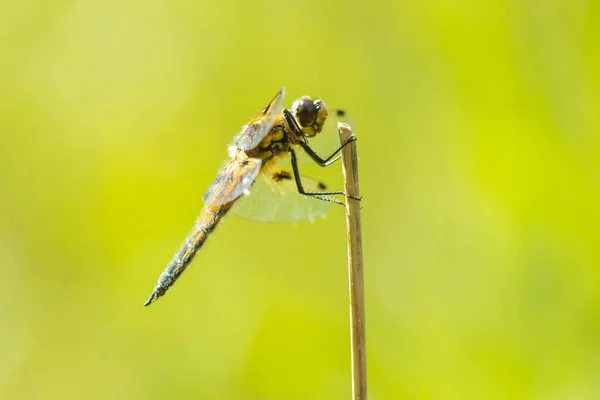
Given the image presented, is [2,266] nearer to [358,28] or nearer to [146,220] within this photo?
[146,220]

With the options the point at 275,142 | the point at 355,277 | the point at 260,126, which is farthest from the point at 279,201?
the point at 355,277

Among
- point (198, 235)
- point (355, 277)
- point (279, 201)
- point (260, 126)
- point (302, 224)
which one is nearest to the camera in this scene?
point (355, 277)

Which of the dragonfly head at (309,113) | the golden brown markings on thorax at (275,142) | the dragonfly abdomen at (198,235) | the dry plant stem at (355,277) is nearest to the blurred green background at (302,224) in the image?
the dragonfly abdomen at (198,235)

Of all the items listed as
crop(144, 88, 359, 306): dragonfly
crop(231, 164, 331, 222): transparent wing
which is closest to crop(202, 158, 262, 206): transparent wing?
crop(144, 88, 359, 306): dragonfly

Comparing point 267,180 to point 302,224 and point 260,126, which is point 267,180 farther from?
point 302,224

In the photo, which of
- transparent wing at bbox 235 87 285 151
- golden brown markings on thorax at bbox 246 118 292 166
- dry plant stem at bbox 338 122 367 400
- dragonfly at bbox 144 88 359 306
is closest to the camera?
dry plant stem at bbox 338 122 367 400

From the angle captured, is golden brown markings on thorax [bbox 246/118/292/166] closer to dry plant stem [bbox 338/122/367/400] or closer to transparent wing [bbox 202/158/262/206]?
transparent wing [bbox 202/158/262/206]
